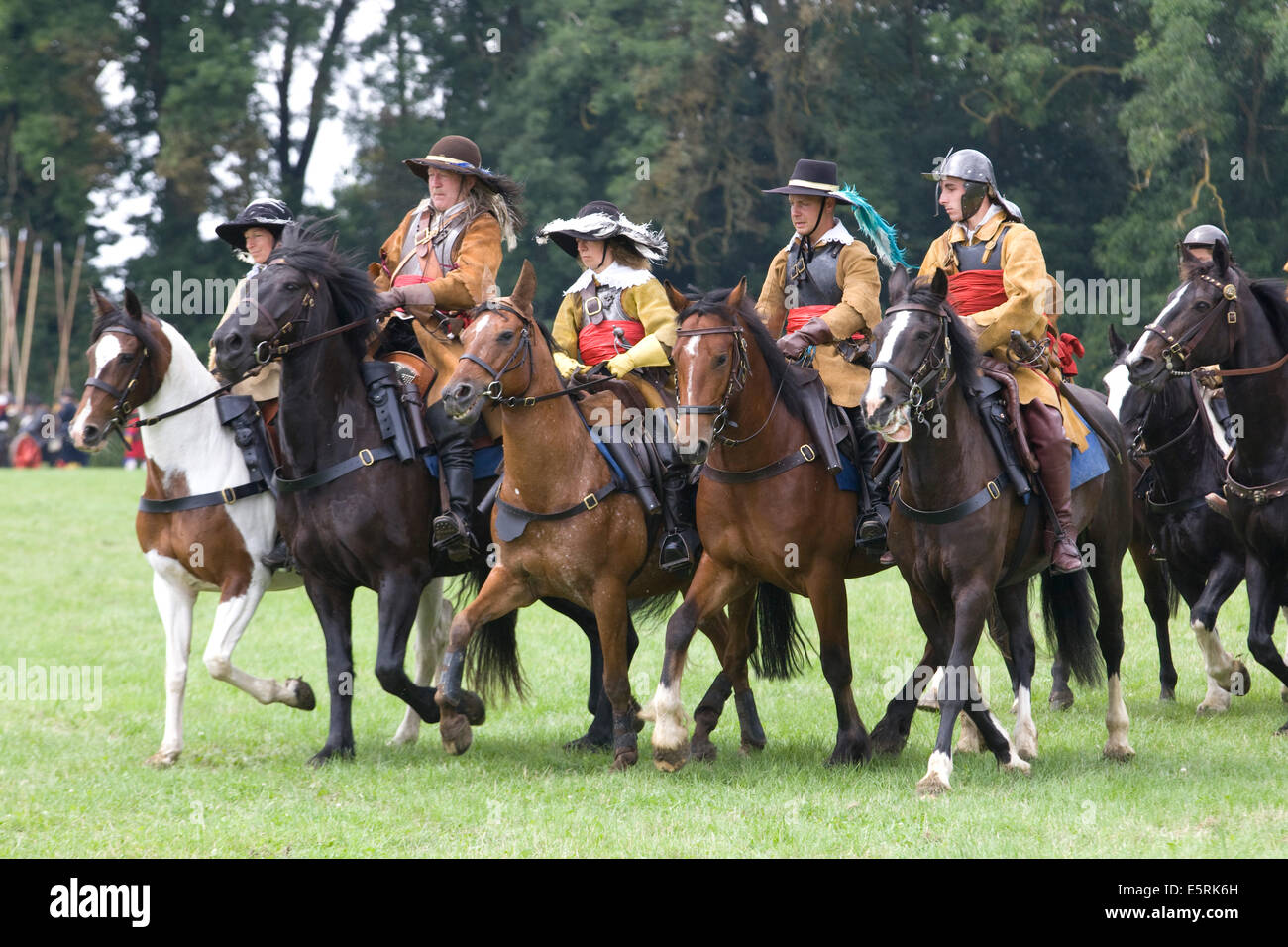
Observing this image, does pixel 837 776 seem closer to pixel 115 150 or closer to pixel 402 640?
pixel 402 640

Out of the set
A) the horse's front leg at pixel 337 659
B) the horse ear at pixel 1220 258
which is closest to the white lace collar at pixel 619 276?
the horse's front leg at pixel 337 659

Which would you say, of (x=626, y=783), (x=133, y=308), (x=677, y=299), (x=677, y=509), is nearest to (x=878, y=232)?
(x=677, y=299)

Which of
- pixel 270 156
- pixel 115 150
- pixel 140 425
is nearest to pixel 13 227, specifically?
pixel 115 150

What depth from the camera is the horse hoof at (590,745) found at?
32.8 ft

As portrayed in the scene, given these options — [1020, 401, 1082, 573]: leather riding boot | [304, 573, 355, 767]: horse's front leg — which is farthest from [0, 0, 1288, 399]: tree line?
[1020, 401, 1082, 573]: leather riding boot

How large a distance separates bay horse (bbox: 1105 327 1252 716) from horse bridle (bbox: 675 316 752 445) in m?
3.57

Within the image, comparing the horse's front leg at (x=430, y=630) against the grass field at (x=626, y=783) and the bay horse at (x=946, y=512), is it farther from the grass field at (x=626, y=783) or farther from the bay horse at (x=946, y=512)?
the bay horse at (x=946, y=512)

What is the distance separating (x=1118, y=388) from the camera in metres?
11.9

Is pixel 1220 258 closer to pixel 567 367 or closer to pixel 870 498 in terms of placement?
pixel 870 498

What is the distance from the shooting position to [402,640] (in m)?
9.26

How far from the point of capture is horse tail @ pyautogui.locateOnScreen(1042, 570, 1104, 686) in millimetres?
10508

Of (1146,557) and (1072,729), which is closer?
(1072,729)

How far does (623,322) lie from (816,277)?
1175mm

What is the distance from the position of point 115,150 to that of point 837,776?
136 ft
